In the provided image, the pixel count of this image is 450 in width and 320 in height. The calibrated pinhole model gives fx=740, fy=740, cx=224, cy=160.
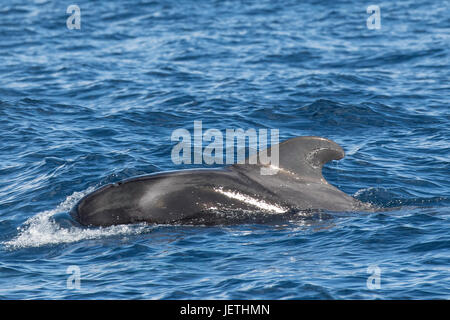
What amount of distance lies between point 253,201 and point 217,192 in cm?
70

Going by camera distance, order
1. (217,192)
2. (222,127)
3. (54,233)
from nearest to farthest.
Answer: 1. (217,192)
2. (54,233)
3. (222,127)

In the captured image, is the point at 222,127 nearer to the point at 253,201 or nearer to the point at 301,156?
the point at 301,156

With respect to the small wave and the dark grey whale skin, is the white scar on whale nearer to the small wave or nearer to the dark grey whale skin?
the dark grey whale skin

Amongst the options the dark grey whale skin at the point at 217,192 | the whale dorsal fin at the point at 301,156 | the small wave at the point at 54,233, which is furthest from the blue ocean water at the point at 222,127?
the whale dorsal fin at the point at 301,156

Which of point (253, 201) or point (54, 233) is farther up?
point (253, 201)

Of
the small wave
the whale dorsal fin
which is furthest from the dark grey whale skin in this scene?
the small wave

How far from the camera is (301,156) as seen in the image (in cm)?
1404

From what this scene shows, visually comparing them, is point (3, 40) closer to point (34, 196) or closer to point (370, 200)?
point (34, 196)

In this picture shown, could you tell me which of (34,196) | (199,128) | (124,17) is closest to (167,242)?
(34,196)

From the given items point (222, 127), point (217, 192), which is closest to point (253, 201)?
point (217, 192)

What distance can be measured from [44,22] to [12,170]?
20304mm

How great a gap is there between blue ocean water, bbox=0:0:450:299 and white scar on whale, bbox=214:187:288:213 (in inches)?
16.7

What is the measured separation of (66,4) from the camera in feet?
136

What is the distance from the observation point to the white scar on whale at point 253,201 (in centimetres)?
1373
